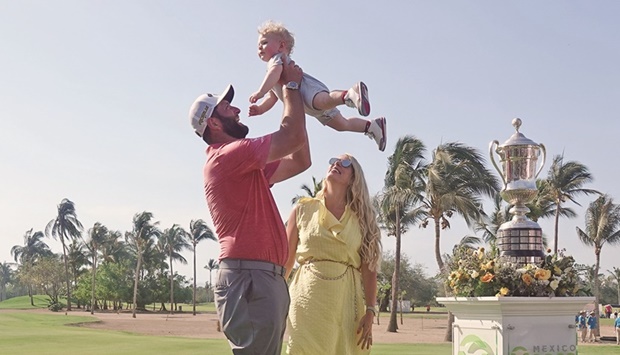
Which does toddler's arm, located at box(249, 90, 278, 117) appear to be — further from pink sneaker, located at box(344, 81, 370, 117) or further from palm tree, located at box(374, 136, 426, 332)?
palm tree, located at box(374, 136, 426, 332)

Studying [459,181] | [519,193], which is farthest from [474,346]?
[459,181]

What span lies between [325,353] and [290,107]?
2.03 meters

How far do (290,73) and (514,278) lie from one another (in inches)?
151

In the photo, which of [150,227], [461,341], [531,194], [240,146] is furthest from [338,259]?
[150,227]

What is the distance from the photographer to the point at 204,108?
350 cm

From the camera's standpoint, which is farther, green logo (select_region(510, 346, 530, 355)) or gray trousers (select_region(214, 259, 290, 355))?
green logo (select_region(510, 346, 530, 355))

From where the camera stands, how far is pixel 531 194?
7.66 metres

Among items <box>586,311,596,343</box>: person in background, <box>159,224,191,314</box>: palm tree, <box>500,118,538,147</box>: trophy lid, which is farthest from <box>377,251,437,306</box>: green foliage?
<box>500,118,538,147</box>: trophy lid

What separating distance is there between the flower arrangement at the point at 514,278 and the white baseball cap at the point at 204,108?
3.98m

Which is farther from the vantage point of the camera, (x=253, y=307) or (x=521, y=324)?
(x=521, y=324)

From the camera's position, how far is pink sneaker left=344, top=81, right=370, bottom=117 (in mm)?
4172

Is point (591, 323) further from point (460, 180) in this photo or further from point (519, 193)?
point (519, 193)

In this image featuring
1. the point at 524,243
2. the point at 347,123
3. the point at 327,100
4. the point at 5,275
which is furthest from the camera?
the point at 5,275

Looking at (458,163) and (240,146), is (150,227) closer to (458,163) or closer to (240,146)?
(458,163)
